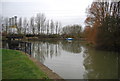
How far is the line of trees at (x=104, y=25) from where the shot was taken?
77.0 feet

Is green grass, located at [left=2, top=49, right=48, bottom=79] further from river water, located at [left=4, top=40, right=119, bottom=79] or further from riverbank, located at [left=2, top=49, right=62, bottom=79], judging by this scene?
river water, located at [left=4, top=40, right=119, bottom=79]

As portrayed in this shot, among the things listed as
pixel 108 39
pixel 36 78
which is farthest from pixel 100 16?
pixel 36 78

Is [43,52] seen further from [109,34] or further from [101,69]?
[101,69]

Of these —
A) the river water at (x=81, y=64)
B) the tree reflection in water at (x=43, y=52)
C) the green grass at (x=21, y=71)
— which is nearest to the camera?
the green grass at (x=21, y=71)

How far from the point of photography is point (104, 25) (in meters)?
24.5

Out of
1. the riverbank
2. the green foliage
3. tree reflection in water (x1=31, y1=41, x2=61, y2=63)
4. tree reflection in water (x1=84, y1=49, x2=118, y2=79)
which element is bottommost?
tree reflection in water (x1=31, y1=41, x2=61, y2=63)

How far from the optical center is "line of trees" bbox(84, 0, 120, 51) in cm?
2347

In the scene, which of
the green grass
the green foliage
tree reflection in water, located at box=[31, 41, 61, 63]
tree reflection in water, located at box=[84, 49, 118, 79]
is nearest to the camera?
the green grass

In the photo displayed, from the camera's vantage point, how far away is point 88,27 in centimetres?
2955

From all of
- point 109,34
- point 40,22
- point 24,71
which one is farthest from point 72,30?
point 24,71

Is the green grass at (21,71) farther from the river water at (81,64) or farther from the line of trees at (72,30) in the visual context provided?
the line of trees at (72,30)

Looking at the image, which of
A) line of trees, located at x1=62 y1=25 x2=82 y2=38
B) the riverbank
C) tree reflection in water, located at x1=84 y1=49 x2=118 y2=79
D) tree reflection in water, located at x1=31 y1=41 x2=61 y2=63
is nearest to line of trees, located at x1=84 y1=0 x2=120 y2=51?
tree reflection in water, located at x1=31 y1=41 x2=61 y2=63

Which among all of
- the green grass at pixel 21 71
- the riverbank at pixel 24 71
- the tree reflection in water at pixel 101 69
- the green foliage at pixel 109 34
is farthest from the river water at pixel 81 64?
the green foliage at pixel 109 34

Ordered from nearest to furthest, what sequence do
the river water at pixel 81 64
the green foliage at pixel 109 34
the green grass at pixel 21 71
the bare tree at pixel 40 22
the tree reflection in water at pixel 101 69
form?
1. the green grass at pixel 21 71
2. the tree reflection in water at pixel 101 69
3. the river water at pixel 81 64
4. the green foliage at pixel 109 34
5. the bare tree at pixel 40 22
